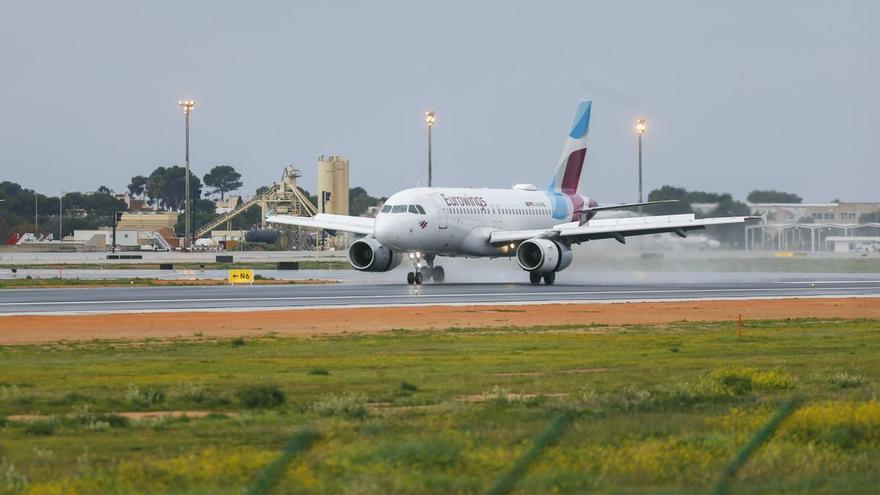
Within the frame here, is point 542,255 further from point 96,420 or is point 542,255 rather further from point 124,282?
point 96,420

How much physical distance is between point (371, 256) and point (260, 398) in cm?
4447

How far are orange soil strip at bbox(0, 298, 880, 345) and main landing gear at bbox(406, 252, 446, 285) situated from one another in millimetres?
16045

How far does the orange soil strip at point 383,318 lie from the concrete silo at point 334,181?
99061 mm

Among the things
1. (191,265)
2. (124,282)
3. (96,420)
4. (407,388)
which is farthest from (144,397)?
(191,265)

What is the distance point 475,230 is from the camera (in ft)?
210

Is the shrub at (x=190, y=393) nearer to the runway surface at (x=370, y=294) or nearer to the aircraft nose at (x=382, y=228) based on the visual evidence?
the runway surface at (x=370, y=294)

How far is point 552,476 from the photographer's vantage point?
12602 mm

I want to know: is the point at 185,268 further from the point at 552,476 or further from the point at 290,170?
the point at 552,476

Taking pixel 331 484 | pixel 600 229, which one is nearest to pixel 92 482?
pixel 331 484

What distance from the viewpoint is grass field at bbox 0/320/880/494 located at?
1309cm

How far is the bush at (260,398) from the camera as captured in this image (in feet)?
64.9

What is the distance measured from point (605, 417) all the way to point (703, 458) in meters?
→ 3.63

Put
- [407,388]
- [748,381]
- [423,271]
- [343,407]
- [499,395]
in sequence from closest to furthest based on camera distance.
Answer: [343,407]
[499,395]
[407,388]
[748,381]
[423,271]

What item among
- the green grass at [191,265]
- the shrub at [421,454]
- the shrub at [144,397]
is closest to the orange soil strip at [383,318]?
the shrub at [144,397]
